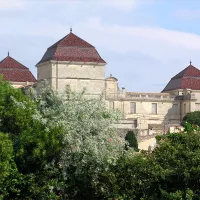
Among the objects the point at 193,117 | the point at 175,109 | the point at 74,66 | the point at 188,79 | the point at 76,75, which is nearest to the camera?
the point at 74,66

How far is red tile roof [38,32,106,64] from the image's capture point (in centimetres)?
6700

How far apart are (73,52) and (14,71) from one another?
30.9 feet

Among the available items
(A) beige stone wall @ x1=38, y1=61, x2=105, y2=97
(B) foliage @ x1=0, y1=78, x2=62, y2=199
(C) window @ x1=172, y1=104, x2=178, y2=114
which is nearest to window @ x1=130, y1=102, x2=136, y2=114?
(C) window @ x1=172, y1=104, x2=178, y2=114

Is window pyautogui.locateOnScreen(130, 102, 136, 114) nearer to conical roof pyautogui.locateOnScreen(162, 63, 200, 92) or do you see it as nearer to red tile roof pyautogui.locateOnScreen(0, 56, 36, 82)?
conical roof pyautogui.locateOnScreen(162, 63, 200, 92)

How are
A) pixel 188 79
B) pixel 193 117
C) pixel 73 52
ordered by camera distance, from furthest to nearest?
pixel 188 79
pixel 193 117
pixel 73 52

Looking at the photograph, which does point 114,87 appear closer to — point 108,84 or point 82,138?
point 108,84

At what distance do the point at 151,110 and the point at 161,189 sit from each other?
50.7 metres

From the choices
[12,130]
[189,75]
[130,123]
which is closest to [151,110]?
[189,75]

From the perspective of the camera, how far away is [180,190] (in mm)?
23906

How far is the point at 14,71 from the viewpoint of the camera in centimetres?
7506

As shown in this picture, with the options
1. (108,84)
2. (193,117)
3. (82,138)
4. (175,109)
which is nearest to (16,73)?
(108,84)

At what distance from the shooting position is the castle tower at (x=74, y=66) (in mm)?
66750

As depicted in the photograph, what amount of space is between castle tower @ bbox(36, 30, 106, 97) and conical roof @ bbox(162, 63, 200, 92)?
478 inches

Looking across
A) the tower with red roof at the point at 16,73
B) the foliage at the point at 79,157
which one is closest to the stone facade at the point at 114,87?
the tower with red roof at the point at 16,73
